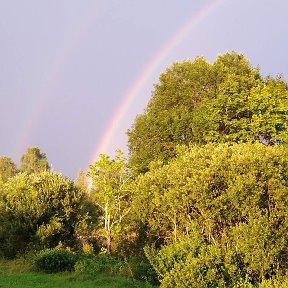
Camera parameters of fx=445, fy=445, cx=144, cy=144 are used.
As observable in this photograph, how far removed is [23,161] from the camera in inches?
4141

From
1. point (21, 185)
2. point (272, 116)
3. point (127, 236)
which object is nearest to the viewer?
point (127, 236)

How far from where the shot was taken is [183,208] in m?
21.2

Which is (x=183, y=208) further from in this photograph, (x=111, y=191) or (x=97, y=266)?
(x=111, y=191)

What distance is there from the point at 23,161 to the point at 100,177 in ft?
256

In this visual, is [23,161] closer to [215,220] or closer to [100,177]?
[100,177]

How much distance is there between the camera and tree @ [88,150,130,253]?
1163 inches

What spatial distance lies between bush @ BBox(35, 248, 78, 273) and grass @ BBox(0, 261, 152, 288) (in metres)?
0.56

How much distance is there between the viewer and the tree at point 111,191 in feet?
96.9

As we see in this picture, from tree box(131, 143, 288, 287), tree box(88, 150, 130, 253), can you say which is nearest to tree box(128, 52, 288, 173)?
tree box(88, 150, 130, 253)

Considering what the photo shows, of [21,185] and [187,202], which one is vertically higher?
[21,185]

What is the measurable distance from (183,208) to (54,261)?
826 centimetres

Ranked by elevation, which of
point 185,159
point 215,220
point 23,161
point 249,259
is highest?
point 23,161

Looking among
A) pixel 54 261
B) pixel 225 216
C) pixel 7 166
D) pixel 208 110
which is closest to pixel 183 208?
pixel 225 216

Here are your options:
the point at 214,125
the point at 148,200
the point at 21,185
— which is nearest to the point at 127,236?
the point at 148,200
